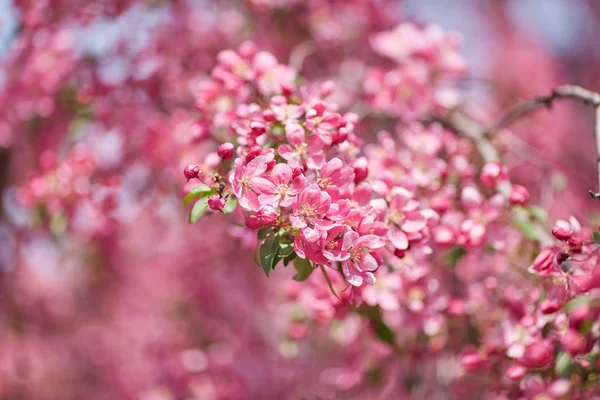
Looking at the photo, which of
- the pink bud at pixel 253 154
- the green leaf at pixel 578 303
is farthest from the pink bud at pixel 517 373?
the pink bud at pixel 253 154

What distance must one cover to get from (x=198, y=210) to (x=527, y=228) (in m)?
0.84

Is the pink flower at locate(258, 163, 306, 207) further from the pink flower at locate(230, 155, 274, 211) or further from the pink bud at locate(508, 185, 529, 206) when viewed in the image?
the pink bud at locate(508, 185, 529, 206)

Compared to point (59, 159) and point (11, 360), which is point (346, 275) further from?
point (11, 360)

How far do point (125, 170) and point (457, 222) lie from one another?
1584 mm

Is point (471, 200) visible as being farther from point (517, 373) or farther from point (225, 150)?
point (225, 150)

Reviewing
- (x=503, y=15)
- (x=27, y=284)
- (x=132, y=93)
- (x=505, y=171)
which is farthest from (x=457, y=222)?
(x=503, y=15)

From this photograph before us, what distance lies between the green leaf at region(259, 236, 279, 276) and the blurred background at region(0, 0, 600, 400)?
48 centimetres

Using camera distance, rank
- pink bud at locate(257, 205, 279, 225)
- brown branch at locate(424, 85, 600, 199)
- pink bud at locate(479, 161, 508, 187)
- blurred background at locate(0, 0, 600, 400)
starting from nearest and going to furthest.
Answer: pink bud at locate(257, 205, 279, 225) < brown branch at locate(424, 85, 600, 199) < pink bud at locate(479, 161, 508, 187) < blurred background at locate(0, 0, 600, 400)

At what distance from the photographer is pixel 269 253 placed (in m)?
1.01

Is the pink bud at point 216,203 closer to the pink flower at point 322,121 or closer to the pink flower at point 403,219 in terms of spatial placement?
the pink flower at point 322,121

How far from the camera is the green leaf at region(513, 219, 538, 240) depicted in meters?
1.35

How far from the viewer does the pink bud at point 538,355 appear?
47.0 inches

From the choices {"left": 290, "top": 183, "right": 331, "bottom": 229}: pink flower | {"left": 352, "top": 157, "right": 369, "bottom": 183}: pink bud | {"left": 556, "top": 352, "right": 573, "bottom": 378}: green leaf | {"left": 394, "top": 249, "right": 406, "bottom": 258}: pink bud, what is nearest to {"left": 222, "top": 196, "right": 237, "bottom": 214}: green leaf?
{"left": 290, "top": 183, "right": 331, "bottom": 229}: pink flower

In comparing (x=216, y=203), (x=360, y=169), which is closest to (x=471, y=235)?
(x=360, y=169)
